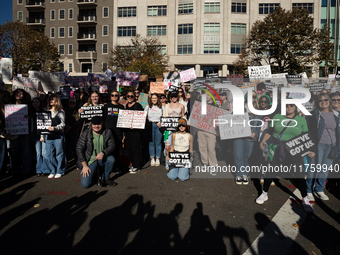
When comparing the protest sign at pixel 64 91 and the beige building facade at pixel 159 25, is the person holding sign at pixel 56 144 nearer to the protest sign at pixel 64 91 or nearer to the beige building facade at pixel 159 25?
the protest sign at pixel 64 91

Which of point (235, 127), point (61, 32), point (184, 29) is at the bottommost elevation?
point (235, 127)

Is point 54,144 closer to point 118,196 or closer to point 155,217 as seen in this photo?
point 118,196

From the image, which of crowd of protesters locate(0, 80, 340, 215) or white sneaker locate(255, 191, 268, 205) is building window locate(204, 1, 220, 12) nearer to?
crowd of protesters locate(0, 80, 340, 215)

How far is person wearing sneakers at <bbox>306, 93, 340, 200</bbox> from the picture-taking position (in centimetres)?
466

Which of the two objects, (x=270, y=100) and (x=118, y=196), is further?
(x=270, y=100)

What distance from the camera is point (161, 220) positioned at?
3805 mm

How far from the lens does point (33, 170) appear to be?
252 inches

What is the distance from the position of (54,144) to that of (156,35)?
125 ft

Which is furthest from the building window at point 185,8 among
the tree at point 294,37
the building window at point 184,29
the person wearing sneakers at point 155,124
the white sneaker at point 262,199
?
the white sneaker at point 262,199

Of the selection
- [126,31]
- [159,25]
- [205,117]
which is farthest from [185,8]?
[205,117]

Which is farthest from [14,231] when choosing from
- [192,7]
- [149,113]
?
[192,7]

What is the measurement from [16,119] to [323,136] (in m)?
6.94

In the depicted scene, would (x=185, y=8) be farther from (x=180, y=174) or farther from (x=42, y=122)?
(x=180, y=174)

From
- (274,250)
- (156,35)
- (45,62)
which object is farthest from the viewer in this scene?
(156,35)
